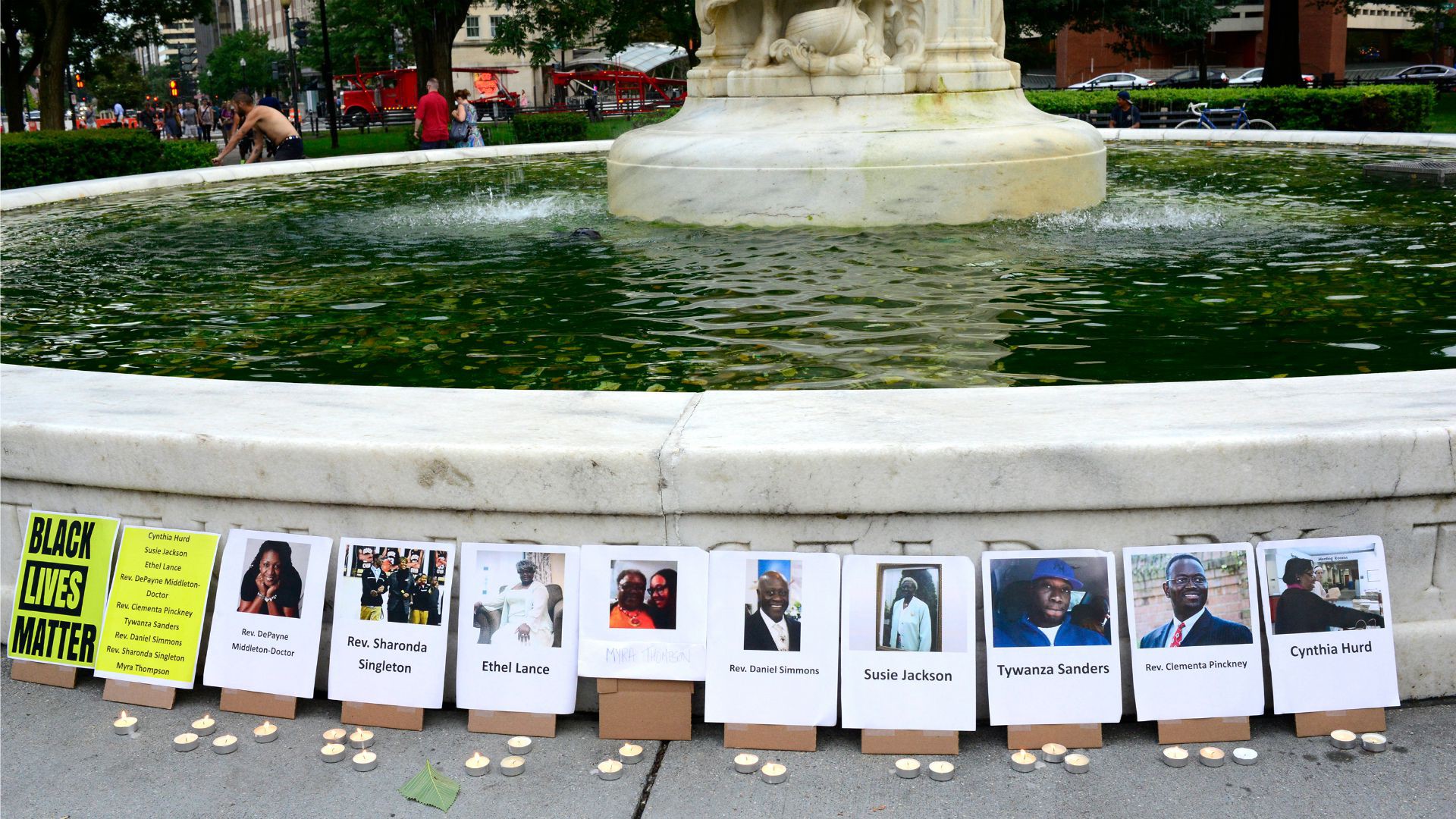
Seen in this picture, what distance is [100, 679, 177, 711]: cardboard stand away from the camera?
3.42 meters

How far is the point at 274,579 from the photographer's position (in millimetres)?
3416

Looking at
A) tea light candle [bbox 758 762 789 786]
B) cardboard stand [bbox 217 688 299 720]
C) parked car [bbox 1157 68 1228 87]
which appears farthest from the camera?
parked car [bbox 1157 68 1228 87]

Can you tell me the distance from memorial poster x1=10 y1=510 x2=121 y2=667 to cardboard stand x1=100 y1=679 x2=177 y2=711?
0.35ft

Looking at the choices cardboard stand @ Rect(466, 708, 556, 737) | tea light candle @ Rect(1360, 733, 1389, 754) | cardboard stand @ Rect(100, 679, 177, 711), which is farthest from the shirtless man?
tea light candle @ Rect(1360, 733, 1389, 754)

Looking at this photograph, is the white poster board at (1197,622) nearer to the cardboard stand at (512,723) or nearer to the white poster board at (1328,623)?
the white poster board at (1328,623)

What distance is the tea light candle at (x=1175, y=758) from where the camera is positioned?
3.01 m

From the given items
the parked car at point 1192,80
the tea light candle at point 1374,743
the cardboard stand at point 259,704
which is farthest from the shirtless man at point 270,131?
the parked car at point 1192,80

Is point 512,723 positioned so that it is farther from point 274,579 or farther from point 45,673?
point 45,673

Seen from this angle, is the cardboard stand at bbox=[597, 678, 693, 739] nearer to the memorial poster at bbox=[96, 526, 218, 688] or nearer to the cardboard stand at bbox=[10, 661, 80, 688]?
the memorial poster at bbox=[96, 526, 218, 688]

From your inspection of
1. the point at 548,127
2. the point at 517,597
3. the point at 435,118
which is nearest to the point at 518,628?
the point at 517,597

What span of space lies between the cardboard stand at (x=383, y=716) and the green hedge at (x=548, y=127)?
826 inches

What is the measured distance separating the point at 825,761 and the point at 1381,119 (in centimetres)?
2090

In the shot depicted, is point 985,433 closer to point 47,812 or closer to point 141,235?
point 47,812

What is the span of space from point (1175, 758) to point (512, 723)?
5.17ft
